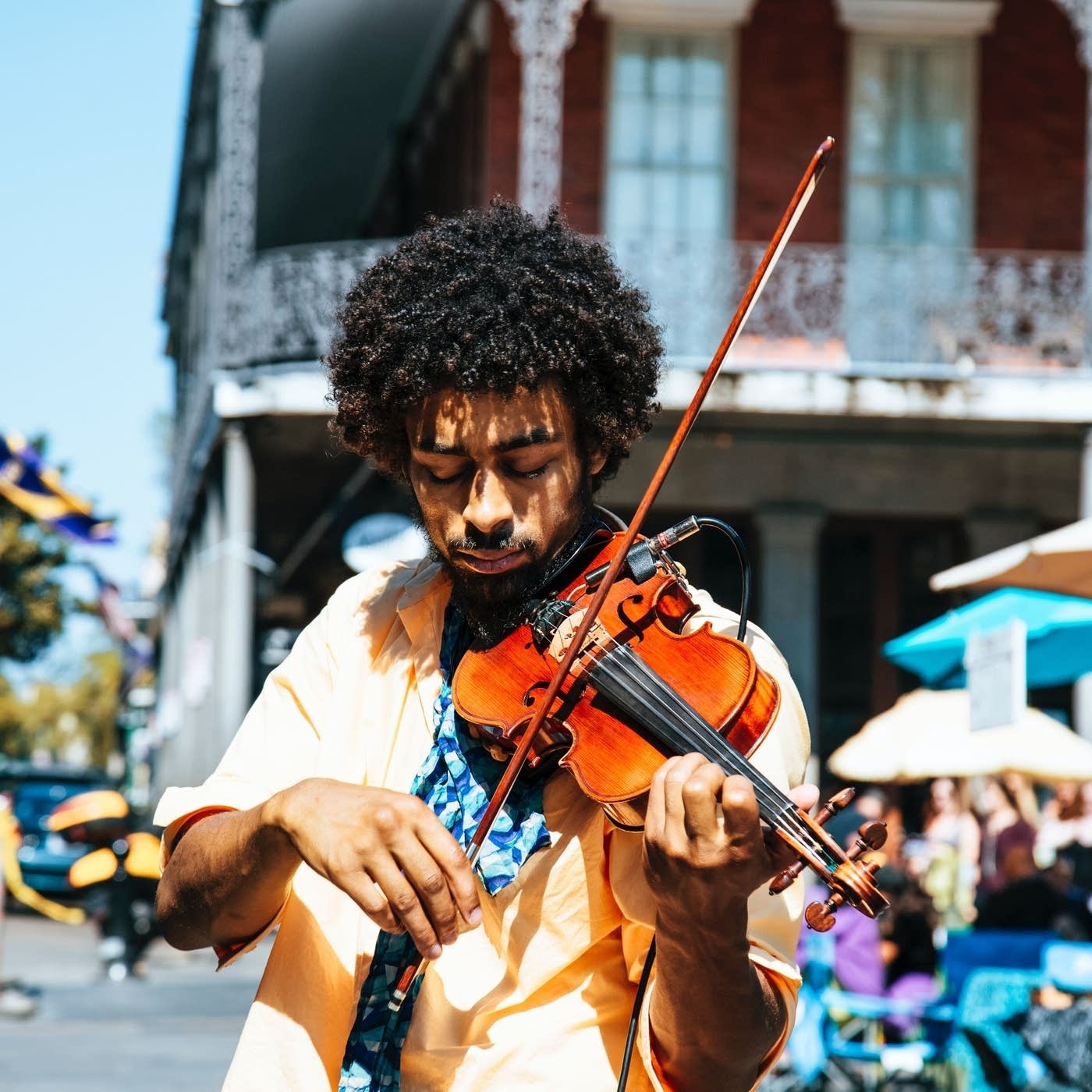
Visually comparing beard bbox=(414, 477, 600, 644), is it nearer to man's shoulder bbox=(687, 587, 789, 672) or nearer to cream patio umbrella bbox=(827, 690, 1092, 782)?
man's shoulder bbox=(687, 587, 789, 672)

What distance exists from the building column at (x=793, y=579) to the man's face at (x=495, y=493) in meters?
13.8

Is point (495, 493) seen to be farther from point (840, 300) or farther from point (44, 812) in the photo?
point (44, 812)

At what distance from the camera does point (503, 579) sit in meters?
2.09

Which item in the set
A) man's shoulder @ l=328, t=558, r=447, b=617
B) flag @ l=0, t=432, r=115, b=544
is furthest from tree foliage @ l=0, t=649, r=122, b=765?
man's shoulder @ l=328, t=558, r=447, b=617

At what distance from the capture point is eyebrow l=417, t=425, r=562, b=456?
208 centimetres

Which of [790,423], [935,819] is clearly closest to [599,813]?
[935,819]

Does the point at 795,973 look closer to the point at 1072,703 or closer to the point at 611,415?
the point at 611,415

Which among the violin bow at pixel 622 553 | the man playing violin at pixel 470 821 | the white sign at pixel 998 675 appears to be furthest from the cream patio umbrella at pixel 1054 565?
the violin bow at pixel 622 553

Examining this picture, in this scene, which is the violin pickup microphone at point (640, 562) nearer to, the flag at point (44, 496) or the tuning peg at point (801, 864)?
the tuning peg at point (801, 864)

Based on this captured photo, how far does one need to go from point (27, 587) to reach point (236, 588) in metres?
22.4

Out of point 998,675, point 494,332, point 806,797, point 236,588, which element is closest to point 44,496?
point 236,588

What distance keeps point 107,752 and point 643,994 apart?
3235 inches

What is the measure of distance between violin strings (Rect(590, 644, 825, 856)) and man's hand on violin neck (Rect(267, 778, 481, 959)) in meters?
0.24

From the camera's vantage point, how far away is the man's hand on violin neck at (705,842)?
168 cm
